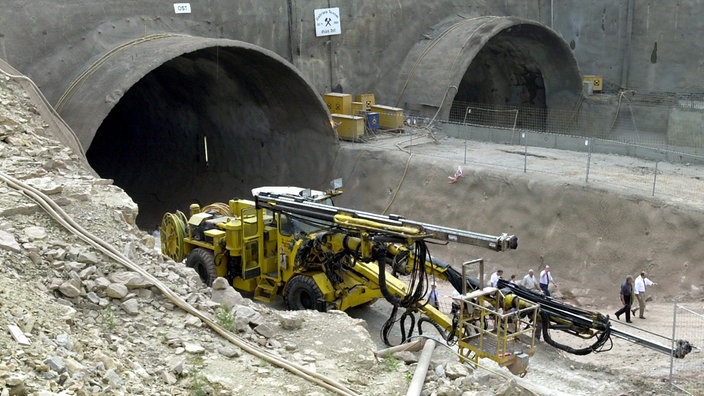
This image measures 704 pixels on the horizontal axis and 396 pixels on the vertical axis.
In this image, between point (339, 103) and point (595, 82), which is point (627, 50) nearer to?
point (595, 82)

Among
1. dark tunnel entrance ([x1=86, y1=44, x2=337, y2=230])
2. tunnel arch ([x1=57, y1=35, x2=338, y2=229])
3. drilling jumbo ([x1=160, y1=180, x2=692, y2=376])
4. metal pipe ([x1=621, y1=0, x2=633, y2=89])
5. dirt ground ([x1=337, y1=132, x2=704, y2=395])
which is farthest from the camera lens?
metal pipe ([x1=621, y1=0, x2=633, y2=89])

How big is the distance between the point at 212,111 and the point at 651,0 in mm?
18045

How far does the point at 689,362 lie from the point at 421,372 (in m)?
5.47

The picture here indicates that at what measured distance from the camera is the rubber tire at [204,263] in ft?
54.6

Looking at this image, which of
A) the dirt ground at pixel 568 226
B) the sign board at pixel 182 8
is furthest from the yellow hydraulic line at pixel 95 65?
the dirt ground at pixel 568 226

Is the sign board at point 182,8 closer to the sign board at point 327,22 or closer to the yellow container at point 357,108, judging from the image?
the sign board at point 327,22

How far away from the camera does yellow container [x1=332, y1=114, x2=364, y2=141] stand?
25.3 meters

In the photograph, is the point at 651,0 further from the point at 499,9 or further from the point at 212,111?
the point at 212,111

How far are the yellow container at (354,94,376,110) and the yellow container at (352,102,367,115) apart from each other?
24 centimetres

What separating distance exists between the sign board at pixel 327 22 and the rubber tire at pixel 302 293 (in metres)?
13.4

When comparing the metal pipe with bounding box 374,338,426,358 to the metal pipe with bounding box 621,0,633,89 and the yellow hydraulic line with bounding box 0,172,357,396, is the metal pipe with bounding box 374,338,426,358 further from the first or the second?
the metal pipe with bounding box 621,0,633,89

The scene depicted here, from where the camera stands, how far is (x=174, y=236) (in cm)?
1767

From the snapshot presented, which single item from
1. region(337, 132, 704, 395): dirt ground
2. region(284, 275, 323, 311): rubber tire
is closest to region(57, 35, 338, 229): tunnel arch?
region(337, 132, 704, 395): dirt ground

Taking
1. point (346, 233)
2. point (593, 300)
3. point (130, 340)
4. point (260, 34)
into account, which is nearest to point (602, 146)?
point (593, 300)
